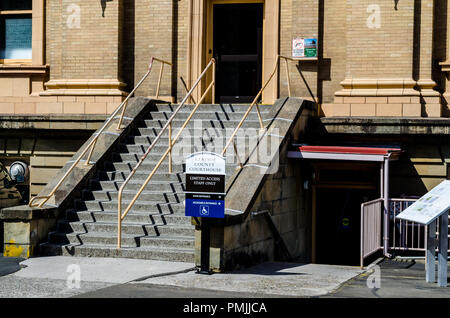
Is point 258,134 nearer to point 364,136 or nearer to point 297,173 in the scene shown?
point 297,173

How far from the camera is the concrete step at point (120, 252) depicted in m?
11.0

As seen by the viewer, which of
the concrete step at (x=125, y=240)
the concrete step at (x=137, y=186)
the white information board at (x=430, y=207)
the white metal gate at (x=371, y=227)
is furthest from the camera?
the concrete step at (x=137, y=186)

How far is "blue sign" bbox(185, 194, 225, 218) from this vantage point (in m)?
9.83

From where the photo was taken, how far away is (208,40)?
1662cm

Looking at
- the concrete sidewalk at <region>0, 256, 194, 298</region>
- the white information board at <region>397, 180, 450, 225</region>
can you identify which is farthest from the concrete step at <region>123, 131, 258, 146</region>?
the white information board at <region>397, 180, 450, 225</region>

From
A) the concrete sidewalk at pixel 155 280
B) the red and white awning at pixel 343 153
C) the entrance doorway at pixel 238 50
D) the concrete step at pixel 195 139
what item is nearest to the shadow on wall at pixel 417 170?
the red and white awning at pixel 343 153

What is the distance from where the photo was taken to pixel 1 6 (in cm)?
1778

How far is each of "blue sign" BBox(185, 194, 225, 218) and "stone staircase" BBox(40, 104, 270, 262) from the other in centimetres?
123

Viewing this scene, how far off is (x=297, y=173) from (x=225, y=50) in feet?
16.1

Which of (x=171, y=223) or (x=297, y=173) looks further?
(x=297, y=173)

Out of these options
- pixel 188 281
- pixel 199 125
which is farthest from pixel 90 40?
pixel 188 281

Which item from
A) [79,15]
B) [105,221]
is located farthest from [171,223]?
[79,15]

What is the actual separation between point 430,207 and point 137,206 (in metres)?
5.21

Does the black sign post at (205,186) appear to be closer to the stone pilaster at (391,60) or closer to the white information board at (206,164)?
the white information board at (206,164)
